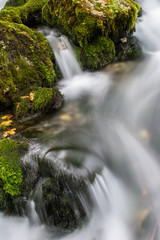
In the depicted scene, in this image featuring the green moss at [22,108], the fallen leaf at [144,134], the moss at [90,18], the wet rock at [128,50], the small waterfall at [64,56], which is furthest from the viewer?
the wet rock at [128,50]

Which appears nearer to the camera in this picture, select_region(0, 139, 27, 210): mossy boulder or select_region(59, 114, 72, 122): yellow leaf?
select_region(0, 139, 27, 210): mossy boulder

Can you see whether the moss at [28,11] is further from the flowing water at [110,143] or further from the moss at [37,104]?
the moss at [37,104]

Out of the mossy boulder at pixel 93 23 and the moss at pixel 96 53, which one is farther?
the moss at pixel 96 53

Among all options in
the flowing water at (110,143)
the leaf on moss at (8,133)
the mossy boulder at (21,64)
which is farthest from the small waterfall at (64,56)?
the leaf on moss at (8,133)

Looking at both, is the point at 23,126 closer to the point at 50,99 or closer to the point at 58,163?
the point at 50,99

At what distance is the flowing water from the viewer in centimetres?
304

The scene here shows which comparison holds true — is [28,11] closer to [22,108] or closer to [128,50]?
[128,50]

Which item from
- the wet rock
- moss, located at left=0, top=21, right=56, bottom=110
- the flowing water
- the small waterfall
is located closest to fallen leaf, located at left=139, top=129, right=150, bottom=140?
the flowing water

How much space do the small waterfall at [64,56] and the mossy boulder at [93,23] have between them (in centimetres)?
23

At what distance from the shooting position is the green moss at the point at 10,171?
3090 mm

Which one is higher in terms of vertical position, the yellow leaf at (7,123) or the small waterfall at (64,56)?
the small waterfall at (64,56)

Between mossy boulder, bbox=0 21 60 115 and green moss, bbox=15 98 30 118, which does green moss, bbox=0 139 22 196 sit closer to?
green moss, bbox=15 98 30 118

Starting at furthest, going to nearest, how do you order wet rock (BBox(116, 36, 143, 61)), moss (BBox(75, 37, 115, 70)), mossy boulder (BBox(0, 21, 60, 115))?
wet rock (BBox(116, 36, 143, 61)) < moss (BBox(75, 37, 115, 70)) < mossy boulder (BBox(0, 21, 60, 115))

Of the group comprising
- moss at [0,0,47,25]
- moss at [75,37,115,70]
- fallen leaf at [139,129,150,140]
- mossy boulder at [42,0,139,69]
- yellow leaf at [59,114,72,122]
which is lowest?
fallen leaf at [139,129,150,140]
